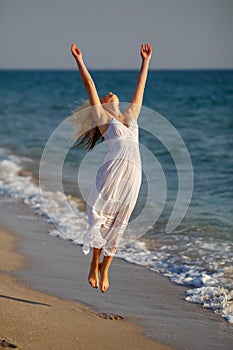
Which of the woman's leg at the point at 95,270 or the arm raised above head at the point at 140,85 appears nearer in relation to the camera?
the arm raised above head at the point at 140,85

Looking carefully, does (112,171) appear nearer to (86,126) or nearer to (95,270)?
(86,126)

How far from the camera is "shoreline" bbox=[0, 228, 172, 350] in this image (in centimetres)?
489

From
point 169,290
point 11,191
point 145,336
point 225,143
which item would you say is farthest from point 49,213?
point 225,143

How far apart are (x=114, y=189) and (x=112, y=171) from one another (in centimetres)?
16

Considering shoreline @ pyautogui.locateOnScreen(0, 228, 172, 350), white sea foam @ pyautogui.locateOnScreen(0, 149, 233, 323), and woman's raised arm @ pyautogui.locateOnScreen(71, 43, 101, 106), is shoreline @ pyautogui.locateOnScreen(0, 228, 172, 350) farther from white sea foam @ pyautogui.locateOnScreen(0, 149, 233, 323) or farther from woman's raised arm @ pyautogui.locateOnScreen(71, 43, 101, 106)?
woman's raised arm @ pyautogui.locateOnScreen(71, 43, 101, 106)

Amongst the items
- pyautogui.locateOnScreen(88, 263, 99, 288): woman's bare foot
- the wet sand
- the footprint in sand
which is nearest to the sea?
the wet sand

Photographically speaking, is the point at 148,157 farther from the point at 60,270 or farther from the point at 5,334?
the point at 5,334

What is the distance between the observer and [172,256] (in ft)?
26.3

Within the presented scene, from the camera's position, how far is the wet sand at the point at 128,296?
5383 mm

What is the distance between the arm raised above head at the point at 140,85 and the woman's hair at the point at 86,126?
365 millimetres

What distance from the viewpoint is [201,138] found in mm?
21609
